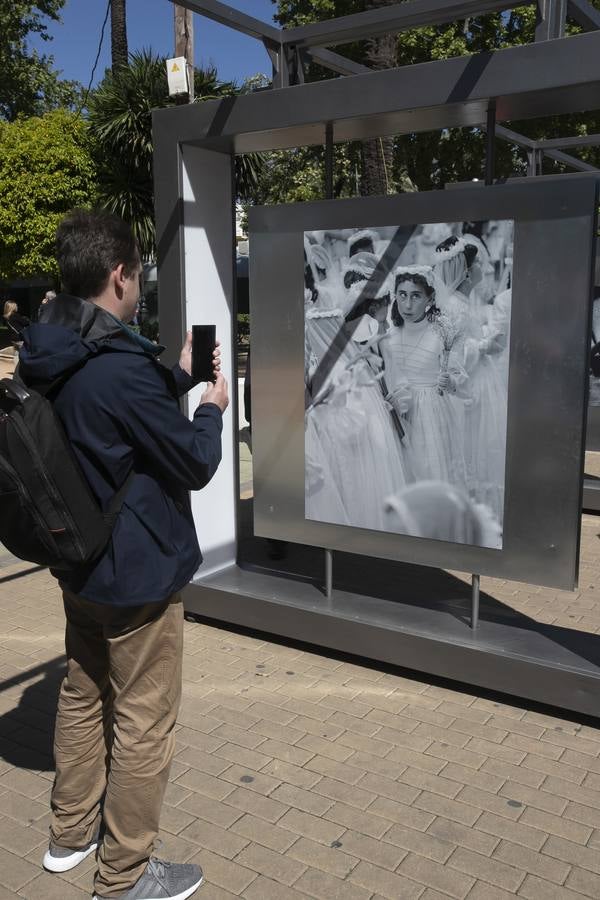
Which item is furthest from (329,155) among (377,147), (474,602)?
(377,147)

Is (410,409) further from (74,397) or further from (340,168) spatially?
(340,168)

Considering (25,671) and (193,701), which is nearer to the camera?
(193,701)

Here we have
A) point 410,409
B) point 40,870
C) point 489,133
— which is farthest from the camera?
point 410,409

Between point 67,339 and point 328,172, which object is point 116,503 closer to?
point 67,339

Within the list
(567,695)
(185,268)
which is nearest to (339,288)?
(185,268)

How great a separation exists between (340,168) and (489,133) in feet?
53.5

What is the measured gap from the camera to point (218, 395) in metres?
2.49

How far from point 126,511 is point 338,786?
1536 mm

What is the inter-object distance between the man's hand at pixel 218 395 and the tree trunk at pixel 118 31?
18915 millimetres

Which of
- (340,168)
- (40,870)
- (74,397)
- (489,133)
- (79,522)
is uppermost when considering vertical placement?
(340,168)

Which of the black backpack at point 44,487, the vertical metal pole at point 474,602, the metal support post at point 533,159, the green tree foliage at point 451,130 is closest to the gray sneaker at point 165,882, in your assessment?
the black backpack at point 44,487

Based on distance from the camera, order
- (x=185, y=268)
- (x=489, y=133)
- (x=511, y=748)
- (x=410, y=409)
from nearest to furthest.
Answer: (x=511, y=748)
(x=489, y=133)
(x=410, y=409)
(x=185, y=268)

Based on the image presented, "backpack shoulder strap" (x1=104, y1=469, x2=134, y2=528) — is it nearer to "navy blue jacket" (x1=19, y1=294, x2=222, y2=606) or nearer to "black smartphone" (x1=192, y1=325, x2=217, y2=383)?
"navy blue jacket" (x1=19, y1=294, x2=222, y2=606)

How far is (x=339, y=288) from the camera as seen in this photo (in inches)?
163
